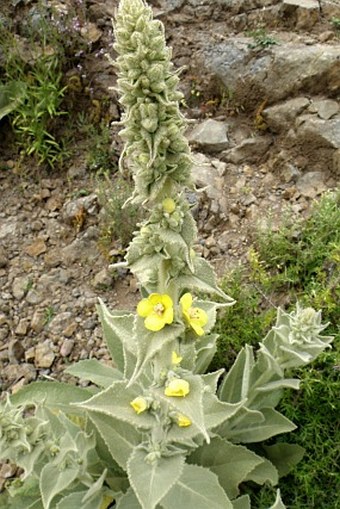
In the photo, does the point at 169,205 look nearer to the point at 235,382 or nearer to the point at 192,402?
the point at 192,402

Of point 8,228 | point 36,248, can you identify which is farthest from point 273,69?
point 8,228

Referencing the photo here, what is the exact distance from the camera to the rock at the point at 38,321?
14.6 feet

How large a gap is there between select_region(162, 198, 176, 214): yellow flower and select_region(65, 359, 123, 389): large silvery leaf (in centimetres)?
168

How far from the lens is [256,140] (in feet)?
17.2

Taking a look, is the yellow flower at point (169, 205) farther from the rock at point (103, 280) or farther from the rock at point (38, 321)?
the rock at point (38, 321)

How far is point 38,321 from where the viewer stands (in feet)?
14.7

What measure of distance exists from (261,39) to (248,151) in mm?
1221

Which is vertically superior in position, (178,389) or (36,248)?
(178,389)

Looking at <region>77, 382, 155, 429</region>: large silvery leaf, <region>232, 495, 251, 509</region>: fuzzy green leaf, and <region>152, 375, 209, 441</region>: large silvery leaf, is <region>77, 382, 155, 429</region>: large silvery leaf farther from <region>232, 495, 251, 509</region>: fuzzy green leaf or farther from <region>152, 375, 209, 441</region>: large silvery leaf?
<region>232, 495, 251, 509</region>: fuzzy green leaf

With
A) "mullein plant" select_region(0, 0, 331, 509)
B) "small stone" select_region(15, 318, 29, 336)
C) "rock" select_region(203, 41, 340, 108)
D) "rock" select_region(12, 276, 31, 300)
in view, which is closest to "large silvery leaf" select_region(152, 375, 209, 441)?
"mullein plant" select_region(0, 0, 331, 509)

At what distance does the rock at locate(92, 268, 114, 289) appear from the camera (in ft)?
15.1

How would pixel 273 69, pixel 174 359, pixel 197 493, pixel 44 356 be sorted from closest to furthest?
pixel 174 359 < pixel 197 493 < pixel 44 356 < pixel 273 69

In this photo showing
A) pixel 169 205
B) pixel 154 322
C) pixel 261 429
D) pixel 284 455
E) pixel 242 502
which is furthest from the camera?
pixel 284 455

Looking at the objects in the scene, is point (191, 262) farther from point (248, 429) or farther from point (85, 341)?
point (85, 341)
